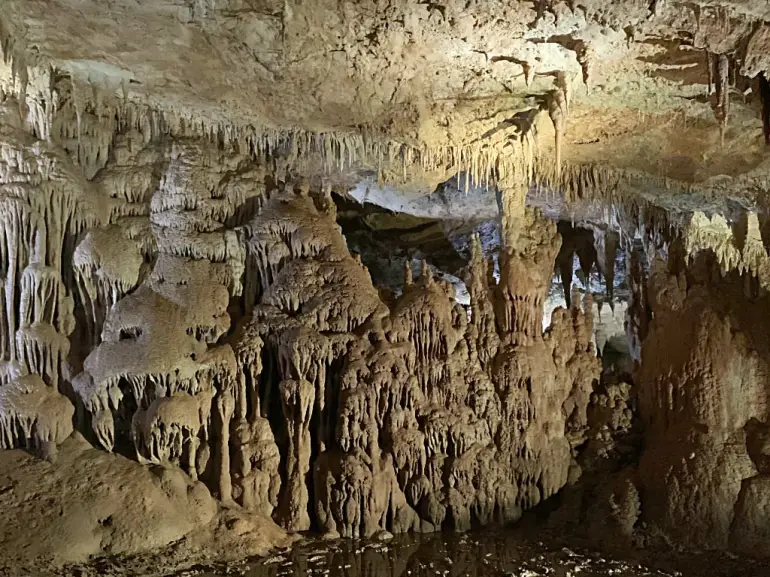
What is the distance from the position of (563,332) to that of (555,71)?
11.6 feet

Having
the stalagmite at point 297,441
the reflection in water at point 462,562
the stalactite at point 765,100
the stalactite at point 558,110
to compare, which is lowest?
the reflection in water at point 462,562

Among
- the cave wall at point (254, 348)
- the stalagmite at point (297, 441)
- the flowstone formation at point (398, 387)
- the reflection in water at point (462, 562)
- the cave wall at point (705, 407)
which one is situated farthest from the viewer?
the flowstone formation at point (398, 387)

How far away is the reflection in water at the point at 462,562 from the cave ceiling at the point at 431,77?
4.29 m

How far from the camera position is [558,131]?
807cm

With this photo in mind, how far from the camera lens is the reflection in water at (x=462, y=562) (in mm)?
6398

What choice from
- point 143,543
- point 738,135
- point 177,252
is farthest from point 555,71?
point 143,543

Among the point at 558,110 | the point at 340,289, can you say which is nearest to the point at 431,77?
the point at 558,110

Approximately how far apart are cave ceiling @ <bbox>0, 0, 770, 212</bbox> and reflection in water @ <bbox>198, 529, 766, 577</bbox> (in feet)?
14.1

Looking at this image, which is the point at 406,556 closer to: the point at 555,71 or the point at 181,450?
the point at 181,450

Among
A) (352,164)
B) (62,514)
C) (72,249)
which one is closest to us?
(62,514)

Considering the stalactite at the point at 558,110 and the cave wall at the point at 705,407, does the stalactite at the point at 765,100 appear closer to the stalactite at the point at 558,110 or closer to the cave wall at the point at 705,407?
the stalactite at the point at 558,110

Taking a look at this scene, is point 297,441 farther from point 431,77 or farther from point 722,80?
point 722,80

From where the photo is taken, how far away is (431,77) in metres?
7.42

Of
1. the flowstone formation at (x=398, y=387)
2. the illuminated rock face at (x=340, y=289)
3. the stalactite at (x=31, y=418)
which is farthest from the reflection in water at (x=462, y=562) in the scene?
the stalactite at (x=31, y=418)
